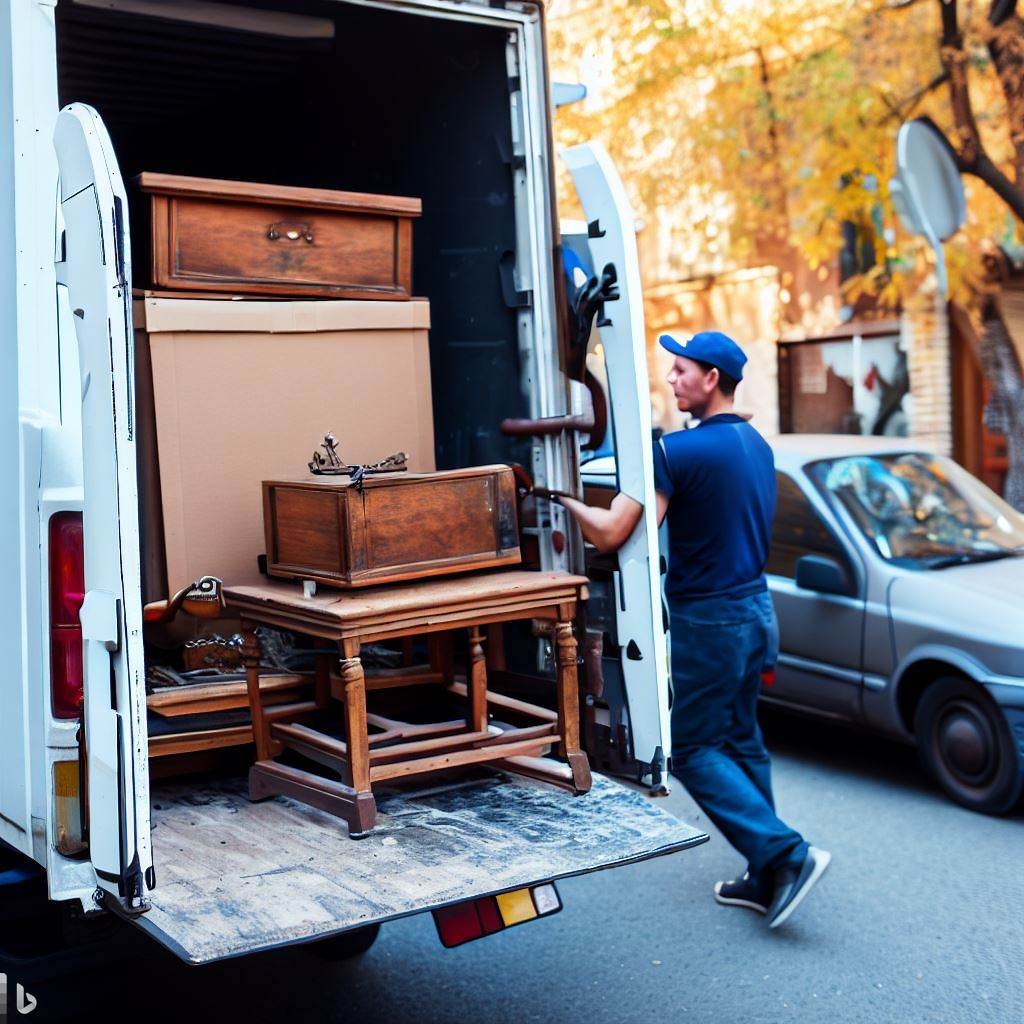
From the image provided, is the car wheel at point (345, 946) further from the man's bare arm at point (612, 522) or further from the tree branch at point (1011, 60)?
the tree branch at point (1011, 60)

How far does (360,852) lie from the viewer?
3.37m

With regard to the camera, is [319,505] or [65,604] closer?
[65,604]

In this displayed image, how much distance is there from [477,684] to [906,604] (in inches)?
111

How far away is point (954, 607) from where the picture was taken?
19.2 ft

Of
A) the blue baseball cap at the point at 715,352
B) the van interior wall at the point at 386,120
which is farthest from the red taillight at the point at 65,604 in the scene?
the blue baseball cap at the point at 715,352

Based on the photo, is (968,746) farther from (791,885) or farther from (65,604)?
(65,604)

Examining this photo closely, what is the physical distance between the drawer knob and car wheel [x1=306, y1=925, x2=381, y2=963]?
2203mm

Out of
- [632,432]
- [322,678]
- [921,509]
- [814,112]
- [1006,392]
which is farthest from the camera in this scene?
[814,112]

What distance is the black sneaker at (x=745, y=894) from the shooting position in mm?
4805

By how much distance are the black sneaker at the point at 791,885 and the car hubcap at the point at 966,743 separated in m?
1.43

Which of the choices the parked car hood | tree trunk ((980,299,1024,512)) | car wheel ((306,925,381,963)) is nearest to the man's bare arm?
car wheel ((306,925,381,963))

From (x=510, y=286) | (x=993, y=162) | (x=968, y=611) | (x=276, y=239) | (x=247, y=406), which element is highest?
(x=993, y=162)

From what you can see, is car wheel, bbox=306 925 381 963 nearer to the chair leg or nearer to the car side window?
the chair leg
